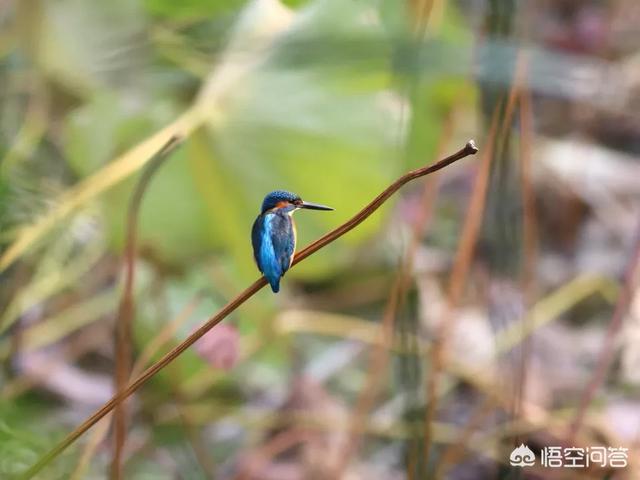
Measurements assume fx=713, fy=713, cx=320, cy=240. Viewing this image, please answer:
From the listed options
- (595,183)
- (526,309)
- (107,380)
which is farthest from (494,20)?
(595,183)

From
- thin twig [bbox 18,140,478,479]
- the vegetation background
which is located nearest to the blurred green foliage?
the vegetation background

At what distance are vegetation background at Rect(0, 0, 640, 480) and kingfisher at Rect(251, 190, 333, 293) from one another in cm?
7

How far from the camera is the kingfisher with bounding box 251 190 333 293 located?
0.62 ft

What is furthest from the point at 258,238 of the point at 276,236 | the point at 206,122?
the point at 206,122

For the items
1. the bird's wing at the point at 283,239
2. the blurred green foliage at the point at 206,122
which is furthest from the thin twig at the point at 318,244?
the blurred green foliage at the point at 206,122

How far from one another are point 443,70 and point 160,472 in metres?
0.25

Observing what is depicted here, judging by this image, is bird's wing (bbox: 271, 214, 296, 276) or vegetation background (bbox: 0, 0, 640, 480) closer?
bird's wing (bbox: 271, 214, 296, 276)

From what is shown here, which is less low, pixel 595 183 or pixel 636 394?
pixel 595 183

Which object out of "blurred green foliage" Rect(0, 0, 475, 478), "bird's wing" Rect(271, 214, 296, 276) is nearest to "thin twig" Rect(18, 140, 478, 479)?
"bird's wing" Rect(271, 214, 296, 276)

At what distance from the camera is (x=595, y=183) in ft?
2.64

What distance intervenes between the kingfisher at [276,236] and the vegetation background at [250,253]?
7 centimetres

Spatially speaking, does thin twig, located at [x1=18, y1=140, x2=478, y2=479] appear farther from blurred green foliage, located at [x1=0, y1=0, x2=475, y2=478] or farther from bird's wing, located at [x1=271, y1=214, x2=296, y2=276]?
blurred green foliage, located at [x1=0, y1=0, x2=475, y2=478]

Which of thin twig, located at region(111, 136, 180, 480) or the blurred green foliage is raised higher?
the blurred green foliage

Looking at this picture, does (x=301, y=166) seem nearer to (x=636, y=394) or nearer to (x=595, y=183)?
(x=636, y=394)
